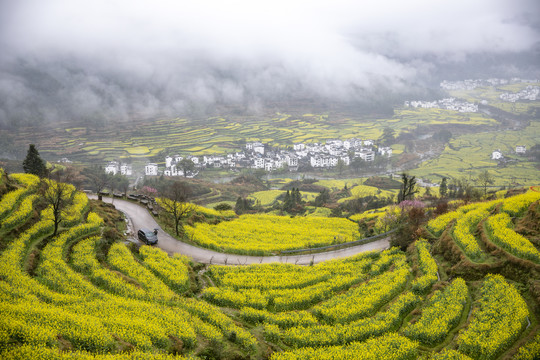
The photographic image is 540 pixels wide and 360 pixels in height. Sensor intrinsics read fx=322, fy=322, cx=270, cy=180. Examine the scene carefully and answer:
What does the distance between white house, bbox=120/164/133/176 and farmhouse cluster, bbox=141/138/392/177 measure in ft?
16.8

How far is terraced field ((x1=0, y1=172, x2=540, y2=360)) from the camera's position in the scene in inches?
507

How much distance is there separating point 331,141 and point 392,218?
12236 centimetres

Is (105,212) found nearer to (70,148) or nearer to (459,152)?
(70,148)

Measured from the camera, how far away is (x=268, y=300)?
1925cm

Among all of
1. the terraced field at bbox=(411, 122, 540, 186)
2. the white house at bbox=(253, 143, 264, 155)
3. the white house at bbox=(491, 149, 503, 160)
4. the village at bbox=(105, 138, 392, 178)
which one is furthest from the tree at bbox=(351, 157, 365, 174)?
the white house at bbox=(491, 149, 503, 160)

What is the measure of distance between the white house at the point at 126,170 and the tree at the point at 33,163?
58064 mm

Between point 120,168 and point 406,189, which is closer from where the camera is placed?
point 406,189

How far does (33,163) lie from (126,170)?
63.5 metres

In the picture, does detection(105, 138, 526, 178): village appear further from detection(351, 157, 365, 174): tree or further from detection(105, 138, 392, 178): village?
detection(351, 157, 365, 174): tree

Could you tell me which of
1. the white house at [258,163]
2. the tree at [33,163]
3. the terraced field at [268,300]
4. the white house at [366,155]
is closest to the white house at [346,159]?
the white house at [366,155]

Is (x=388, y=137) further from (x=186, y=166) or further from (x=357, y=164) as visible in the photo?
(x=186, y=166)

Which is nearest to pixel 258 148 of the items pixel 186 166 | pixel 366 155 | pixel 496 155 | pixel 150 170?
pixel 186 166

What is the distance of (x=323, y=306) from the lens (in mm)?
17922

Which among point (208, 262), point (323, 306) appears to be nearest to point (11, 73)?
point (208, 262)
